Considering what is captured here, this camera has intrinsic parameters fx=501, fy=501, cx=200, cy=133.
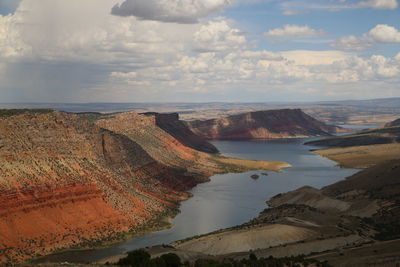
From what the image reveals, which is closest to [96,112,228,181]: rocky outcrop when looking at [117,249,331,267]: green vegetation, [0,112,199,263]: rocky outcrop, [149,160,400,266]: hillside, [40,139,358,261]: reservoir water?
[40,139,358,261]: reservoir water

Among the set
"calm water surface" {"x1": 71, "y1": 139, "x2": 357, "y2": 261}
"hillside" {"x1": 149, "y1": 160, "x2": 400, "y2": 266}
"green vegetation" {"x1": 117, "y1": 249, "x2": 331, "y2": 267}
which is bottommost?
"calm water surface" {"x1": 71, "y1": 139, "x2": 357, "y2": 261}

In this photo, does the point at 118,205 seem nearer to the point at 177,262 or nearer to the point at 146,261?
the point at 177,262

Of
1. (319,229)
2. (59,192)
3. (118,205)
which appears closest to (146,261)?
(319,229)

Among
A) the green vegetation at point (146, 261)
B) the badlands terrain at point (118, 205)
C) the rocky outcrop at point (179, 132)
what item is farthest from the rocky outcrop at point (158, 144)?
the green vegetation at point (146, 261)

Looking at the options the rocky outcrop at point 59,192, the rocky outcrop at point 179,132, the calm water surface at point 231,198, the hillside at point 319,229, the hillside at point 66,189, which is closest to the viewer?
the hillside at point 319,229

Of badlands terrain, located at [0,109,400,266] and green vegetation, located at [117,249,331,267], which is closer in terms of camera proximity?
green vegetation, located at [117,249,331,267]

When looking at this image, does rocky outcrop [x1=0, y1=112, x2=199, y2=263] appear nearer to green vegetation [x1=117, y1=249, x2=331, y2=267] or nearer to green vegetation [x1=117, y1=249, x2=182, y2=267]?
green vegetation [x1=117, y1=249, x2=182, y2=267]

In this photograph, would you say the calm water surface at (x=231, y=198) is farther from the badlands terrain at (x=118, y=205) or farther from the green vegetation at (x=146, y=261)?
the green vegetation at (x=146, y=261)

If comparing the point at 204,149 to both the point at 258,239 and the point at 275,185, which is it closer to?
the point at 275,185
